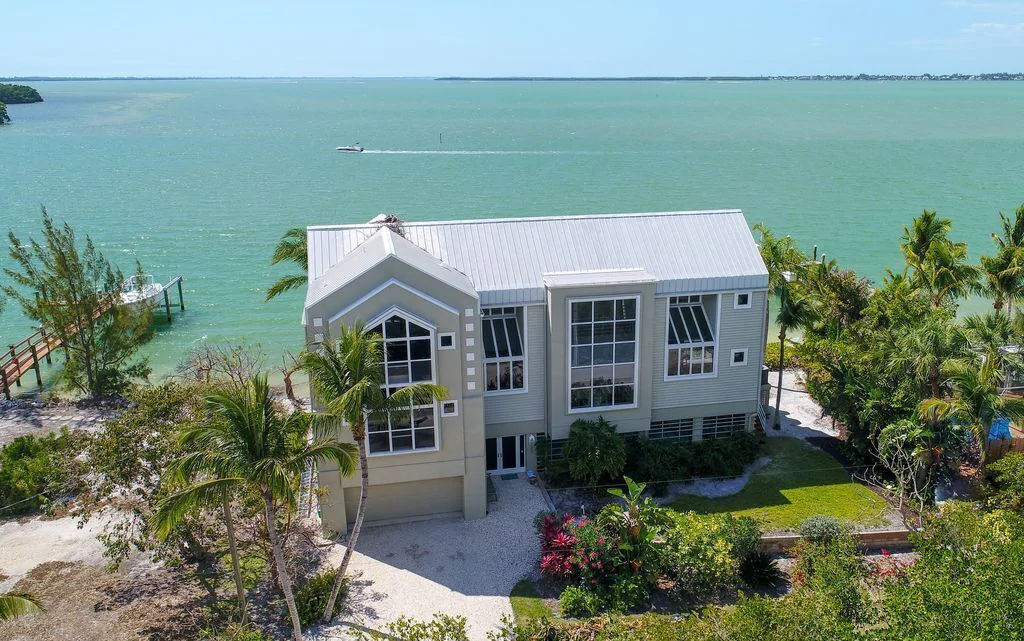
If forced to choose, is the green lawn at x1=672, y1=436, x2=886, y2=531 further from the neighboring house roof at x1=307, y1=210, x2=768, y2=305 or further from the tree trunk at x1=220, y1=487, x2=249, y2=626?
the tree trunk at x1=220, y1=487, x2=249, y2=626

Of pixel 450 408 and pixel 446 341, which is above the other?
pixel 446 341

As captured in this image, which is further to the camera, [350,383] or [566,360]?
[566,360]

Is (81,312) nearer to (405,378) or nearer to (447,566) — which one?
(405,378)

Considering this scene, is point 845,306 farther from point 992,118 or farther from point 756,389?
point 992,118

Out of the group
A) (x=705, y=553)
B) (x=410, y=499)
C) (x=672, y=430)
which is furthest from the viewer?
(x=672, y=430)

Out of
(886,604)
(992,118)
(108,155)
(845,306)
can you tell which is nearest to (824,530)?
(886,604)

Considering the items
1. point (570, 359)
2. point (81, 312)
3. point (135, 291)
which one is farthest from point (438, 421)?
point (135, 291)
